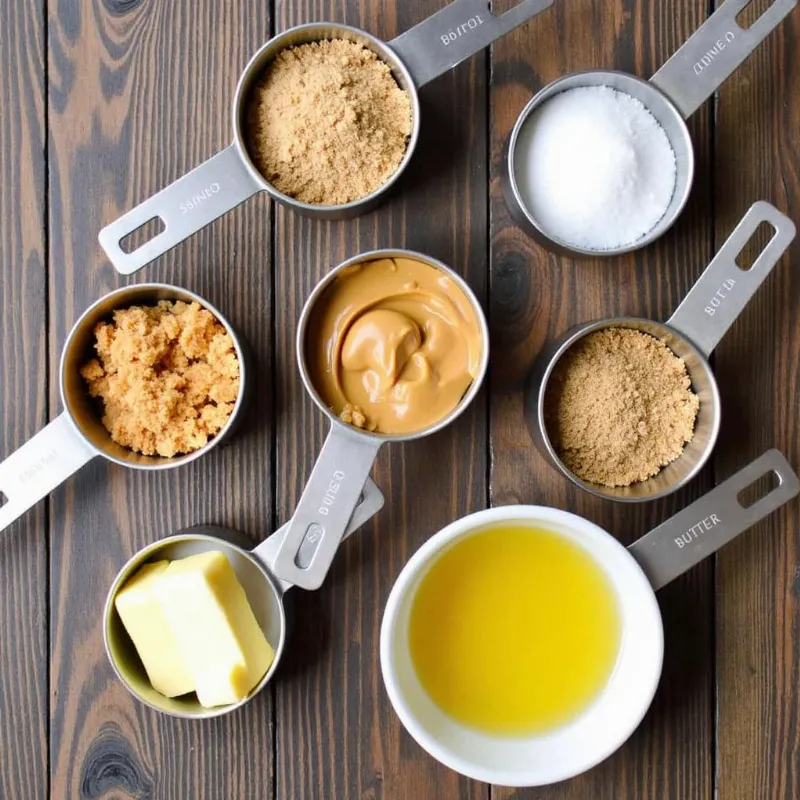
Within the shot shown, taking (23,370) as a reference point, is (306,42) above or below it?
above

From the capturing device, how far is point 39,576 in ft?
3.16

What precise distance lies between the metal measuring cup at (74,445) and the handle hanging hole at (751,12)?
0.69 meters

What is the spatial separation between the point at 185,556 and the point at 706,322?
0.62m

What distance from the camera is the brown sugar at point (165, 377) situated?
864mm

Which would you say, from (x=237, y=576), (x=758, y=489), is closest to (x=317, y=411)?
(x=237, y=576)

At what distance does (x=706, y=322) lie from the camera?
2.89 ft

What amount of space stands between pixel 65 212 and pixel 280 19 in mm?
335

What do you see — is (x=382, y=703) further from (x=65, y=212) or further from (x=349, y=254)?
(x=65, y=212)

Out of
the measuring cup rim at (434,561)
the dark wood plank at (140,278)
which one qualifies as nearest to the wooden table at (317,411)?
the dark wood plank at (140,278)

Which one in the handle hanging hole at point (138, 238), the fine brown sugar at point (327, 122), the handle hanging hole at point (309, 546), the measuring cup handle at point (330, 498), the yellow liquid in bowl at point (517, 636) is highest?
the fine brown sugar at point (327, 122)

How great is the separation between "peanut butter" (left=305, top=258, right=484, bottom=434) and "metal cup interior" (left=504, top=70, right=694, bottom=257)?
12 cm

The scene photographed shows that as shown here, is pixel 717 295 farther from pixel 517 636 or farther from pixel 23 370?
pixel 23 370

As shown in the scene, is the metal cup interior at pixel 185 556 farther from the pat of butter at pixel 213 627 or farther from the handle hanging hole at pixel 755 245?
the handle hanging hole at pixel 755 245

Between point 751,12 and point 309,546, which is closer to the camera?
point 309,546
